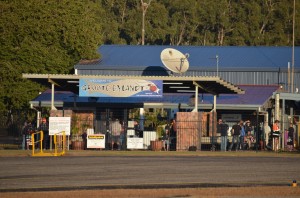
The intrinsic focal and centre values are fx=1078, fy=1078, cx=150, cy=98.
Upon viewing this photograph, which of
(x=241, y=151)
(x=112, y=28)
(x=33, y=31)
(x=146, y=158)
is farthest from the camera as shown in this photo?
(x=112, y=28)

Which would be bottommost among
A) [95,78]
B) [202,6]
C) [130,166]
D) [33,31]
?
[130,166]

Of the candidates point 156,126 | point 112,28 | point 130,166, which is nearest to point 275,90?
point 156,126

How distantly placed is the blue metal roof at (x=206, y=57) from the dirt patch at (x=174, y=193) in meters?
46.1

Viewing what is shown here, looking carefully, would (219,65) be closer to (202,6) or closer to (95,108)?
(95,108)

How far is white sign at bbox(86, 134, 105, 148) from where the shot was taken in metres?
51.3

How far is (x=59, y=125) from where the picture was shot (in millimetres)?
49469

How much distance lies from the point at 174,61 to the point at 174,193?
31.4 metres

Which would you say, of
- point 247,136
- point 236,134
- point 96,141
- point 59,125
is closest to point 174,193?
point 59,125

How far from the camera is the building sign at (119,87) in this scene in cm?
5238

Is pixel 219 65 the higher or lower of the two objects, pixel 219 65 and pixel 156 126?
the higher

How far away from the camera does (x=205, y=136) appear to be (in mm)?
54000

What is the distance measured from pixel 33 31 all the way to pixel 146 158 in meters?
31.0

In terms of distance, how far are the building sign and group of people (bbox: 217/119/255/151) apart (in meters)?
3.52

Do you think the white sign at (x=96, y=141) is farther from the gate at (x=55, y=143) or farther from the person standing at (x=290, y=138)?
the person standing at (x=290, y=138)
